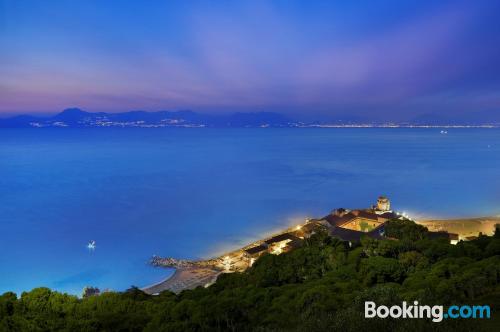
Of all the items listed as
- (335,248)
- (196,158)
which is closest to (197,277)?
(335,248)

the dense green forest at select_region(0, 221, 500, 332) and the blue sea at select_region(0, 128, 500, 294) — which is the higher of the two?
the dense green forest at select_region(0, 221, 500, 332)

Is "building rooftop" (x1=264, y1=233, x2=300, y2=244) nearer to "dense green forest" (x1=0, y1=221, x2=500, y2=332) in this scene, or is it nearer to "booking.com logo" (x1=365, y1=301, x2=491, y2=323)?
"dense green forest" (x1=0, y1=221, x2=500, y2=332)

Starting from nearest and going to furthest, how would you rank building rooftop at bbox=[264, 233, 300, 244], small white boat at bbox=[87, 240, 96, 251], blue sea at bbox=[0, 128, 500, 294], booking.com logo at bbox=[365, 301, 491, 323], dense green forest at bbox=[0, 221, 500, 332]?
booking.com logo at bbox=[365, 301, 491, 323], dense green forest at bbox=[0, 221, 500, 332], building rooftop at bbox=[264, 233, 300, 244], blue sea at bbox=[0, 128, 500, 294], small white boat at bbox=[87, 240, 96, 251]

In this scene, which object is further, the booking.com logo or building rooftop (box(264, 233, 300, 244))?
building rooftop (box(264, 233, 300, 244))

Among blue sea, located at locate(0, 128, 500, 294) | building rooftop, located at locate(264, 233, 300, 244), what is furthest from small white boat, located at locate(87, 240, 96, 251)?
building rooftop, located at locate(264, 233, 300, 244)

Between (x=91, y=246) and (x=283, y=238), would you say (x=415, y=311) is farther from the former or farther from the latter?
(x=91, y=246)
